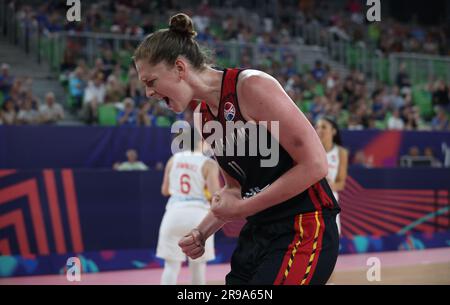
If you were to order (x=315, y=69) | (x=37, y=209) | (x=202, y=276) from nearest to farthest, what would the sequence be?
(x=202, y=276) < (x=37, y=209) < (x=315, y=69)

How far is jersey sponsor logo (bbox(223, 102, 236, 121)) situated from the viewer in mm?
2990

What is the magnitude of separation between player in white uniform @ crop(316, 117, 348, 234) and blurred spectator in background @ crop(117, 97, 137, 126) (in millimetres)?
4795

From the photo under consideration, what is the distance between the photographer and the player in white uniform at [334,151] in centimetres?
830

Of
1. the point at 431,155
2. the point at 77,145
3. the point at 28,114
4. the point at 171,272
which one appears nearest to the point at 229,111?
the point at 171,272

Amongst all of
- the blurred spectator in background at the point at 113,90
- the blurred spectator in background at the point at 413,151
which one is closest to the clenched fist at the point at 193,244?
the blurred spectator in background at the point at 113,90

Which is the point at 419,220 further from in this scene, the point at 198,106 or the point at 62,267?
the point at 198,106

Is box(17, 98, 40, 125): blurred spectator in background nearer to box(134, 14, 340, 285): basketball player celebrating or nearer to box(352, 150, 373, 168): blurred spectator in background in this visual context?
box(352, 150, 373, 168): blurred spectator in background

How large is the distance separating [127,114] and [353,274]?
517 cm

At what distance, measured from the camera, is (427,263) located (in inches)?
415

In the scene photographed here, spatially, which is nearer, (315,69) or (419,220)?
(419,220)

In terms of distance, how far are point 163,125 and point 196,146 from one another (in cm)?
514

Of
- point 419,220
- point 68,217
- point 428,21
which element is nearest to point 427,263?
point 419,220

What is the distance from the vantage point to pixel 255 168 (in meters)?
3.10

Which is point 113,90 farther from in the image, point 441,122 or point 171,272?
point 441,122
